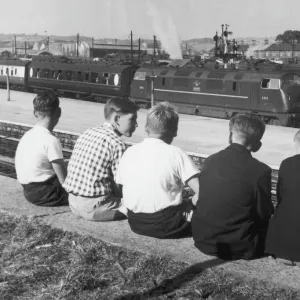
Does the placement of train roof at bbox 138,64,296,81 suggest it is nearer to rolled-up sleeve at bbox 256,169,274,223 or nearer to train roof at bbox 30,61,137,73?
train roof at bbox 30,61,137,73

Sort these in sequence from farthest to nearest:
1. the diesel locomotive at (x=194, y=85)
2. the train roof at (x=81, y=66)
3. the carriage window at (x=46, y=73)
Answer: the carriage window at (x=46, y=73), the train roof at (x=81, y=66), the diesel locomotive at (x=194, y=85)

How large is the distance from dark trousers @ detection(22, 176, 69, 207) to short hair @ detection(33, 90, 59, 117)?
0.73 metres

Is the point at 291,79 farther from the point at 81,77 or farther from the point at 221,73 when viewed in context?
the point at 81,77

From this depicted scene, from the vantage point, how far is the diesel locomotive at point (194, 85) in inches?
979

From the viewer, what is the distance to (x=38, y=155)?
19.2 ft

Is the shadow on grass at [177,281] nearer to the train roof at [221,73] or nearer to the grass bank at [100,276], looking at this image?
the grass bank at [100,276]

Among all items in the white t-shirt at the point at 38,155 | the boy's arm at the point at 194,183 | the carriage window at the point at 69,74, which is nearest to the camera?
the boy's arm at the point at 194,183

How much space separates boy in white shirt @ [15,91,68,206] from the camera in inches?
230

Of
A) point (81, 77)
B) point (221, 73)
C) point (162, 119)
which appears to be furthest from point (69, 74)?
point (162, 119)

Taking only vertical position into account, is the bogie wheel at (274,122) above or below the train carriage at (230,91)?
below

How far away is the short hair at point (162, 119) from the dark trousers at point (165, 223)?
715 mm

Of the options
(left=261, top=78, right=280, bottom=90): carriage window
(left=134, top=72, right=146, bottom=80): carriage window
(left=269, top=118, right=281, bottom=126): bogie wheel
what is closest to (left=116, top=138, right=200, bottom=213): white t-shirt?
(left=261, top=78, right=280, bottom=90): carriage window

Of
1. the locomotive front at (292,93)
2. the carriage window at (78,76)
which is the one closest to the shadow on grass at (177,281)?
the locomotive front at (292,93)

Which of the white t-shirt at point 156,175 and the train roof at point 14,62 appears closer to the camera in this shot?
the white t-shirt at point 156,175
